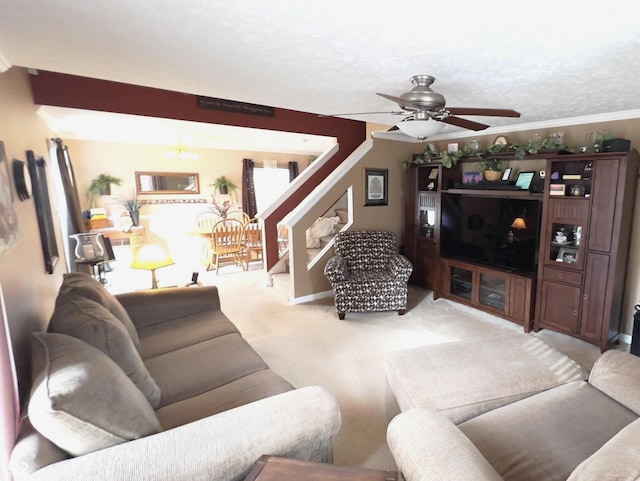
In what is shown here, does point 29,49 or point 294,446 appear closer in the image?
point 294,446

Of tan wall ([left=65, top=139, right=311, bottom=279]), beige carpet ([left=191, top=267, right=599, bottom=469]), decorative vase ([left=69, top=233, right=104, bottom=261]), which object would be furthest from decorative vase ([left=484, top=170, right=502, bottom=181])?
tan wall ([left=65, top=139, right=311, bottom=279])

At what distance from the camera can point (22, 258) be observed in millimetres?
1870

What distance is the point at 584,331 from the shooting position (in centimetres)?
300

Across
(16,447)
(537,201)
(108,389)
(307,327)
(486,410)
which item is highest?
(537,201)

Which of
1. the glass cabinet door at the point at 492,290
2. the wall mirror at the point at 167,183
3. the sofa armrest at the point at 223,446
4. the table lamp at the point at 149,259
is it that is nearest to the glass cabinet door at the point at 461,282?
the glass cabinet door at the point at 492,290

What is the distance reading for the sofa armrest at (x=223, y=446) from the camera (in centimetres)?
100

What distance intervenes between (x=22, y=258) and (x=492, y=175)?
4140mm

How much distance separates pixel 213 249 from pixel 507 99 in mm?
4661

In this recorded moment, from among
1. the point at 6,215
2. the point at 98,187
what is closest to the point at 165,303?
the point at 6,215

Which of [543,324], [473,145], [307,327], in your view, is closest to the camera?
[543,324]

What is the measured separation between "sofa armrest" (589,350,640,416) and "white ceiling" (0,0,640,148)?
59.8 inches

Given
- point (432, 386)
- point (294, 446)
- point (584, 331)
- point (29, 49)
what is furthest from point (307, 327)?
point (29, 49)

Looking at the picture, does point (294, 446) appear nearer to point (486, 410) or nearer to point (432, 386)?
point (432, 386)

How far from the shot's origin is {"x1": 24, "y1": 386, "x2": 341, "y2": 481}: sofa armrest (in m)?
1.00
